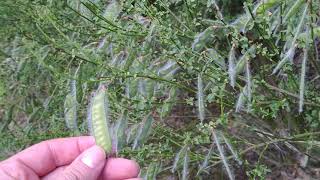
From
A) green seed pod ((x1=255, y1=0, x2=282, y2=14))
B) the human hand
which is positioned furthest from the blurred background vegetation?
the human hand

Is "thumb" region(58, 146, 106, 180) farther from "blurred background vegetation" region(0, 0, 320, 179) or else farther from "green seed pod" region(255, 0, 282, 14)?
"green seed pod" region(255, 0, 282, 14)

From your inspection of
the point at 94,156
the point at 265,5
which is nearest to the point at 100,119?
the point at 94,156

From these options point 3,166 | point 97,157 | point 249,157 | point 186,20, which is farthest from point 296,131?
point 3,166

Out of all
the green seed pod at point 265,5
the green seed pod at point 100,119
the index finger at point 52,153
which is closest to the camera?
the green seed pod at point 100,119

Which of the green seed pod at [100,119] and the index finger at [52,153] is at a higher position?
the green seed pod at [100,119]

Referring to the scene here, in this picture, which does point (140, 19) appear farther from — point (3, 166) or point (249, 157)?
point (249, 157)

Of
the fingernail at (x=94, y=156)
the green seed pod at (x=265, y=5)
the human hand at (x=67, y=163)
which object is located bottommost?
the human hand at (x=67, y=163)

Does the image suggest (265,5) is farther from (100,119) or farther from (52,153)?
(52,153)

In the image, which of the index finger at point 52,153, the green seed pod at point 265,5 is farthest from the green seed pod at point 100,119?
the green seed pod at point 265,5

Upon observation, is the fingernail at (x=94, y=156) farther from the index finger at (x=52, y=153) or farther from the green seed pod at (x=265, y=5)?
the green seed pod at (x=265, y=5)
